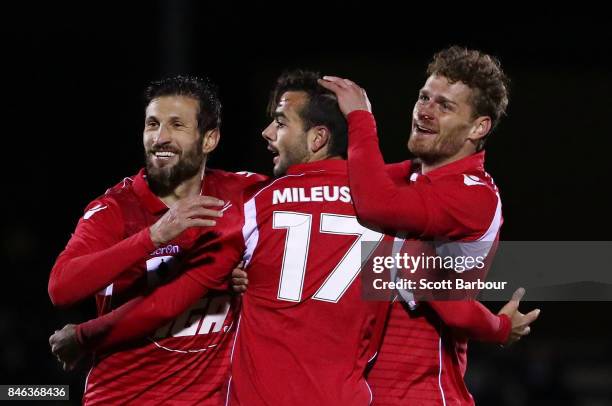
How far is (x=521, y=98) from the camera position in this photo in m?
11.5

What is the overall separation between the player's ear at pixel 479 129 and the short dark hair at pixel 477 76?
0.02m

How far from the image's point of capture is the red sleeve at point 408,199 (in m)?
3.55

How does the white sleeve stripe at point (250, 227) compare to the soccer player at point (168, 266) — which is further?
the soccer player at point (168, 266)

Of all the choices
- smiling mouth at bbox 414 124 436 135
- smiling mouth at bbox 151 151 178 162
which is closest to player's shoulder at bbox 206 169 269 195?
smiling mouth at bbox 151 151 178 162

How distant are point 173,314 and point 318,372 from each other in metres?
0.68

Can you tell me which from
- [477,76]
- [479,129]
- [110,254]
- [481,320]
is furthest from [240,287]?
[477,76]

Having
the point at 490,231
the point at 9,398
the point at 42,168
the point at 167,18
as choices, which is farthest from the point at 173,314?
the point at 42,168

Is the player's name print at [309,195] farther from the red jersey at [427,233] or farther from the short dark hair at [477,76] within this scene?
the short dark hair at [477,76]

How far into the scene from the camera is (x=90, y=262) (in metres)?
3.54

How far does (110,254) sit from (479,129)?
5.67 ft

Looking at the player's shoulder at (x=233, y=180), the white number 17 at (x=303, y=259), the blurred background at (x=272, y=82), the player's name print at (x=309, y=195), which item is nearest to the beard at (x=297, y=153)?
the player's name print at (x=309, y=195)

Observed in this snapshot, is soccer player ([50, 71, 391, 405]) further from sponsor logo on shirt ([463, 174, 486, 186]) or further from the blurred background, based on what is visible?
the blurred background

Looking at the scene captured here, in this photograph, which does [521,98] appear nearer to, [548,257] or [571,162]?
[571,162]

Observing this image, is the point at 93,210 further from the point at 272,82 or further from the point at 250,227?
the point at 272,82
